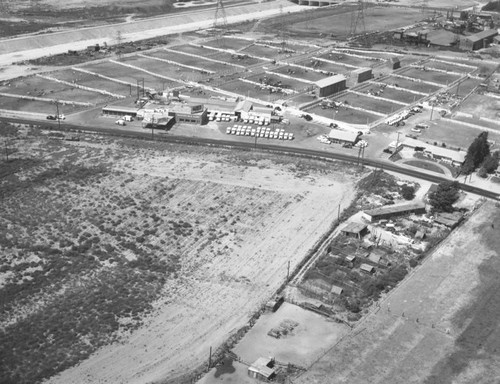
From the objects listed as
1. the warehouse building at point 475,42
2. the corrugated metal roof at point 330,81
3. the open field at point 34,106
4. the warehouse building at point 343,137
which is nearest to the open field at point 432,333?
the warehouse building at point 343,137

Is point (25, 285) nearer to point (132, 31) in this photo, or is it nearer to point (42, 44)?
point (42, 44)

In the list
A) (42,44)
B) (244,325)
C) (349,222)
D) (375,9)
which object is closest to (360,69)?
(349,222)

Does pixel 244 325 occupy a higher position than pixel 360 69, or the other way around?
pixel 360 69

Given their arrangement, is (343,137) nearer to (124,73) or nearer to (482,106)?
(482,106)

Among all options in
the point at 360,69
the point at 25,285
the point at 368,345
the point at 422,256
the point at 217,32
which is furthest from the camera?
the point at 217,32

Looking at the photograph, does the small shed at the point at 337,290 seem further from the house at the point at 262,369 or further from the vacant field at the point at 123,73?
the vacant field at the point at 123,73

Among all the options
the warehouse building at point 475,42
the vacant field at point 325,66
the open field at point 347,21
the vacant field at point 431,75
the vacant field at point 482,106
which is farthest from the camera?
the open field at point 347,21

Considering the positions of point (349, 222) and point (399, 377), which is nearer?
point (399, 377)

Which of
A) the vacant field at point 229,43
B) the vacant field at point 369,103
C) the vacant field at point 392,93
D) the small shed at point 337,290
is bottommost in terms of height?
the small shed at point 337,290
